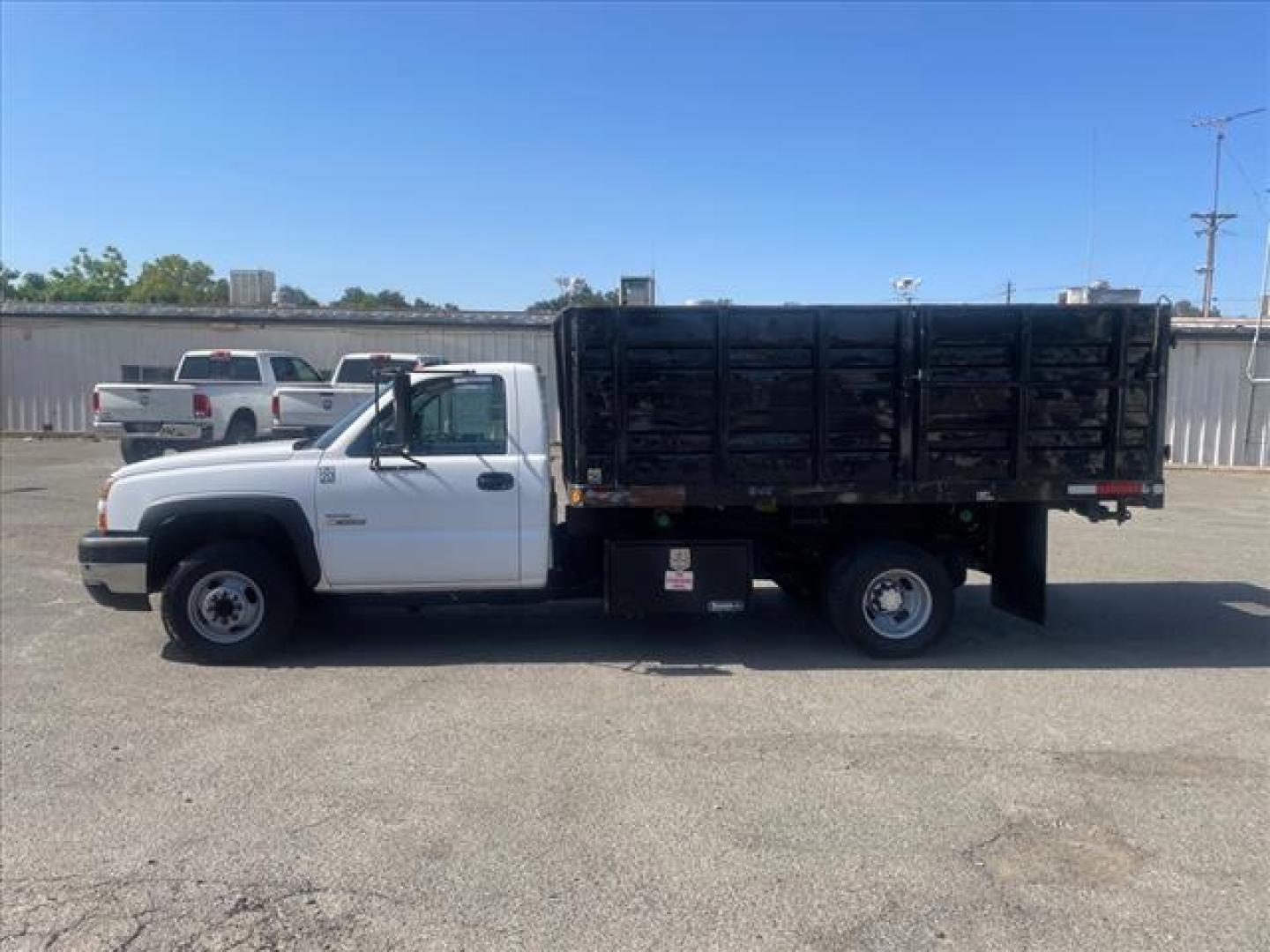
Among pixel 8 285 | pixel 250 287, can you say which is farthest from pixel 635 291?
pixel 8 285

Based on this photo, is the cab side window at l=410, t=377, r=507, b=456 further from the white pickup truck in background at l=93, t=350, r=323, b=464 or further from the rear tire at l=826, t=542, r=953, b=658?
the white pickup truck in background at l=93, t=350, r=323, b=464

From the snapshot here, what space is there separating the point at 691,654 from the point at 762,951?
12.4 ft

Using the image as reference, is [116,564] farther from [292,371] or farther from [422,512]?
[292,371]

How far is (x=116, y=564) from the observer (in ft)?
21.8

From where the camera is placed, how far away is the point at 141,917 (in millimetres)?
3570

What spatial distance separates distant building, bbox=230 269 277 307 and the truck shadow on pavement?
24.7 m

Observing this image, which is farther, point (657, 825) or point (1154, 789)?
point (1154, 789)

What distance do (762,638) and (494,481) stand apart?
2.37 metres

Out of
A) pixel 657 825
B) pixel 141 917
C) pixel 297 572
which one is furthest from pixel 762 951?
pixel 297 572

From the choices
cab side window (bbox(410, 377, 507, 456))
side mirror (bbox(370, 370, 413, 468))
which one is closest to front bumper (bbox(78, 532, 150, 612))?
side mirror (bbox(370, 370, 413, 468))

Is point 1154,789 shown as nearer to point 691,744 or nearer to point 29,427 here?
point 691,744

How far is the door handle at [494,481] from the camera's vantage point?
6781mm

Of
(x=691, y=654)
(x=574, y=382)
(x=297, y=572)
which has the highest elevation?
(x=574, y=382)

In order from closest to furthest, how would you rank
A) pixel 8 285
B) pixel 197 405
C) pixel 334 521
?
pixel 334 521, pixel 197 405, pixel 8 285
